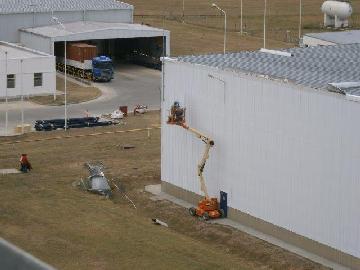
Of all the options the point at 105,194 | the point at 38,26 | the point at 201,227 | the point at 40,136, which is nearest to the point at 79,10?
the point at 38,26

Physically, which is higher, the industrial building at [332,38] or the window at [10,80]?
the industrial building at [332,38]

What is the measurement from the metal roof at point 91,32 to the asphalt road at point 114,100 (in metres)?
2.87

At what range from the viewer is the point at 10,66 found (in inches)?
2176

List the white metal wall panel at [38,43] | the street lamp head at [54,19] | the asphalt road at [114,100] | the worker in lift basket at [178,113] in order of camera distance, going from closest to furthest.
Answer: the worker in lift basket at [178,113] → the asphalt road at [114,100] → the white metal wall panel at [38,43] → the street lamp head at [54,19]

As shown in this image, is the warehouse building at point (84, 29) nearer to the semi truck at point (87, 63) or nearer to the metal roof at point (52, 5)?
the metal roof at point (52, 5)

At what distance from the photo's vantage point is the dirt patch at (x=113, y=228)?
22.7m

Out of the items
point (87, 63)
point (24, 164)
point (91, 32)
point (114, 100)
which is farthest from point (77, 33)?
point (24, 164)

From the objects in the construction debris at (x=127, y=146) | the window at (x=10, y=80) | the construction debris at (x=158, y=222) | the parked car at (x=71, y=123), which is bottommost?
the construction debris at (x=158, y=222)

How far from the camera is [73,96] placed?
56.1m

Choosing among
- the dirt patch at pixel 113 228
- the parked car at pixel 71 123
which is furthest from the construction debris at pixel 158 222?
the parked car at pixel 71 123

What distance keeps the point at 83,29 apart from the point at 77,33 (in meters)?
2.02

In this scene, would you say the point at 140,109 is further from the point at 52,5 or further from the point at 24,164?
the point at 52,5

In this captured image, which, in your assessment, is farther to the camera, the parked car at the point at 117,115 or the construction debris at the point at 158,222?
the parked car at the point at 117,115

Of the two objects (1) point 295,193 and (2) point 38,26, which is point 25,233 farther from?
(2) point 38,26
